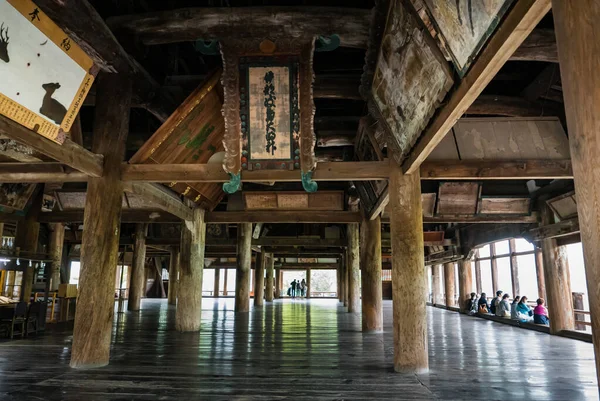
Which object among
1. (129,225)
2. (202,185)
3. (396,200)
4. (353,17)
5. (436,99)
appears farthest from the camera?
(129,225)

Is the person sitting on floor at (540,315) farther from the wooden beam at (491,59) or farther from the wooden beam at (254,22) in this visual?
the wooden beam at (254,22)

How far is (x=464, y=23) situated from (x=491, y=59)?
0.33m

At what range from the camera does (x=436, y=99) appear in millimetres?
3215

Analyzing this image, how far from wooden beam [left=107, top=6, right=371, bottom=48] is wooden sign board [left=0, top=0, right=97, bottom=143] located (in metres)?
0.87

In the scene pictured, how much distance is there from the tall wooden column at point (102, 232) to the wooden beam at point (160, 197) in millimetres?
303

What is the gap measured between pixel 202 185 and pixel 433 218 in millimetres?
4921

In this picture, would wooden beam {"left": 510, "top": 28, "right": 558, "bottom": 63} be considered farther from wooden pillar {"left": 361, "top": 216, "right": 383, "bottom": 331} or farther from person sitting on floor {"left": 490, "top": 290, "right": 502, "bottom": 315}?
person sitting on floor {"left": 490, "top": 290, "right": 502, "bottom": 315}

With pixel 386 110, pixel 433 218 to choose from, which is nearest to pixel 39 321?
pixel 386 110

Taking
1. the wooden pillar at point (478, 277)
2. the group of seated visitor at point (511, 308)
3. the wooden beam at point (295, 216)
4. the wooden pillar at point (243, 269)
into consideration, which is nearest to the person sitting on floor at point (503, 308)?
the group of seated visitor at point (511, 308)

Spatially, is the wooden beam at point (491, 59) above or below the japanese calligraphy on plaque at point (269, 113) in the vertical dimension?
below

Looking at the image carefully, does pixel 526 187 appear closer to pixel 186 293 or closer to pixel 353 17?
pixel 353 17

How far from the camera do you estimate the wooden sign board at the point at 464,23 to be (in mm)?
2062

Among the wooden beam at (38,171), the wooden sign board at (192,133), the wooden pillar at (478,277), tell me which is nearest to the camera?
the wooden beam at (38,171)

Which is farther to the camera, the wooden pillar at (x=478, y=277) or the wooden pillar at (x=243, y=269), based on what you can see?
the wooden pillar at (x=478, y=277)
